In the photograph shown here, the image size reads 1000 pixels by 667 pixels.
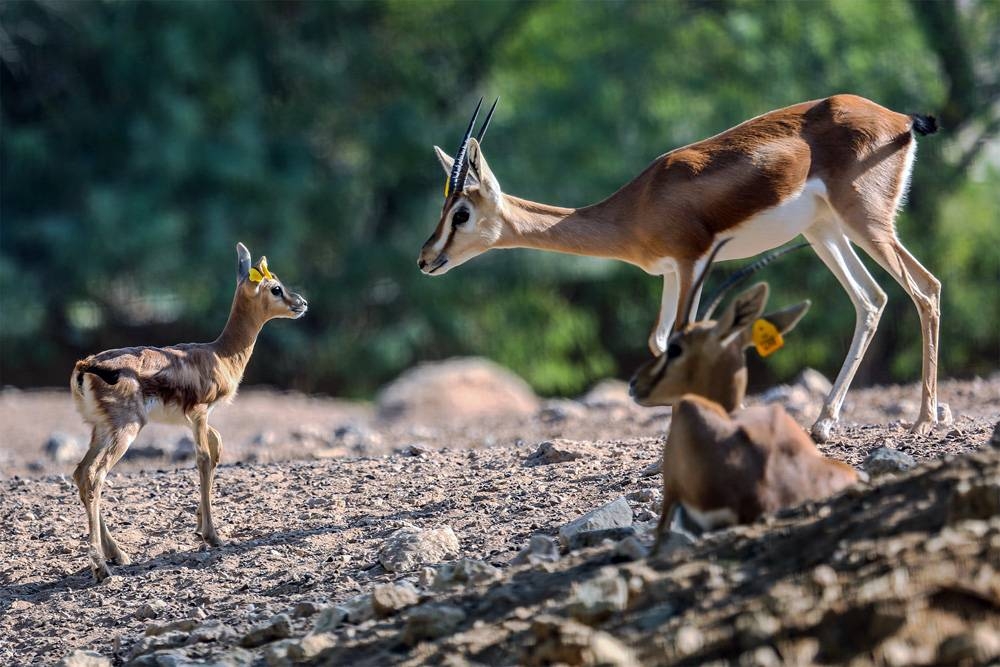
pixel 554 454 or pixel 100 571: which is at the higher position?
pixel 554 454

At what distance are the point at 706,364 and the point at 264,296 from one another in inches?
114

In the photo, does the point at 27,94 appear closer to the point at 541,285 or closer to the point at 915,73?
the point at 541,285

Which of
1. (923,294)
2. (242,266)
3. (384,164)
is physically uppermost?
(384,164)

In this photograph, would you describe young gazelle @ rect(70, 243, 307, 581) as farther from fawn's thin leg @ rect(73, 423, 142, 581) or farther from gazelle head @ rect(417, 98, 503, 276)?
gazelle head @ rect(417, 98, 503, 276)

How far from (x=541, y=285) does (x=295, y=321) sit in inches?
133

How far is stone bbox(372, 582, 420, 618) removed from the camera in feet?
15.3

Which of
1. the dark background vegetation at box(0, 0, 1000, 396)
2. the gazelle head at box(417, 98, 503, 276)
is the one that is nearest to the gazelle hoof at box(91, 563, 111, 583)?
the gazelle head at box(417, 98, 503, 276)

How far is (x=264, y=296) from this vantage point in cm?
703

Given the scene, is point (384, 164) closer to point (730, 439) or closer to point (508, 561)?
point (508, 561)

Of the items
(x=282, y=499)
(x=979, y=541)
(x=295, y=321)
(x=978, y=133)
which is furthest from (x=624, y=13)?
(x=979, y=541)

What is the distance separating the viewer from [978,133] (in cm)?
1947

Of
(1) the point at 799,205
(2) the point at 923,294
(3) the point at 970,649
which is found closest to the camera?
(3) the point at 970,649

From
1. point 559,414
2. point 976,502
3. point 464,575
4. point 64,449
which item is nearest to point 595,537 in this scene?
point 464,575

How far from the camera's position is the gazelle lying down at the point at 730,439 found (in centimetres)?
443
